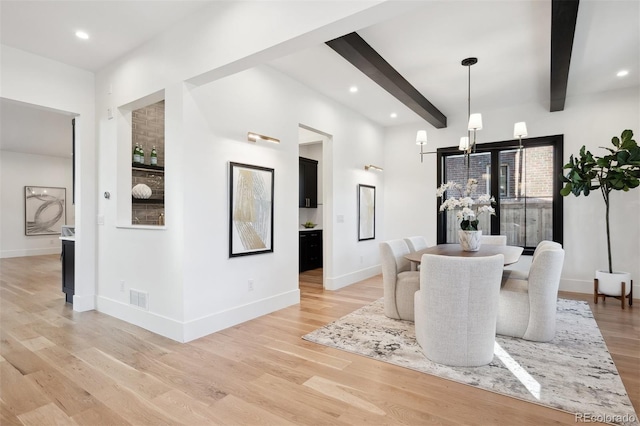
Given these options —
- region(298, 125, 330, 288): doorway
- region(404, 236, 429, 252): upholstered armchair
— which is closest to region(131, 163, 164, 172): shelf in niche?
region(298, 125, 330, 288): doorway

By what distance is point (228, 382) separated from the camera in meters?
2.38

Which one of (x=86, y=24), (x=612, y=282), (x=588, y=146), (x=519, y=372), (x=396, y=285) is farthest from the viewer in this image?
(x=588, y=146)

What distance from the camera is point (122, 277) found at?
3.83 metres

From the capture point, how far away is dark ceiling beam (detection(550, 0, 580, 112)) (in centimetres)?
263

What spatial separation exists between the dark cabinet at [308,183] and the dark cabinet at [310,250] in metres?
0.68

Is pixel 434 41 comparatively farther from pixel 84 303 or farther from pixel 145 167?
pixel 84 303

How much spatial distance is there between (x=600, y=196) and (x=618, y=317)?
6.59ft

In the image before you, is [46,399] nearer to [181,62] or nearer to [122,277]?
[122,277]

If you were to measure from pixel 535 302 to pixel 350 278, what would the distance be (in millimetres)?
3009

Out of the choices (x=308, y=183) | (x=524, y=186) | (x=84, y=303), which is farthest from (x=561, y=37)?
(x=84, y=303)

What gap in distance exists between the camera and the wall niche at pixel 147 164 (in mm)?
4453

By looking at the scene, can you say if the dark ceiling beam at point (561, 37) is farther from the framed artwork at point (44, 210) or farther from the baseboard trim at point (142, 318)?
the framed artwork at point (44, 210)

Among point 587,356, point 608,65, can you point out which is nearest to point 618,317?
point 587,356

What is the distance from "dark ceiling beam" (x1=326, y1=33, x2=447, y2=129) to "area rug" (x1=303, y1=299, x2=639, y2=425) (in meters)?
2.82
